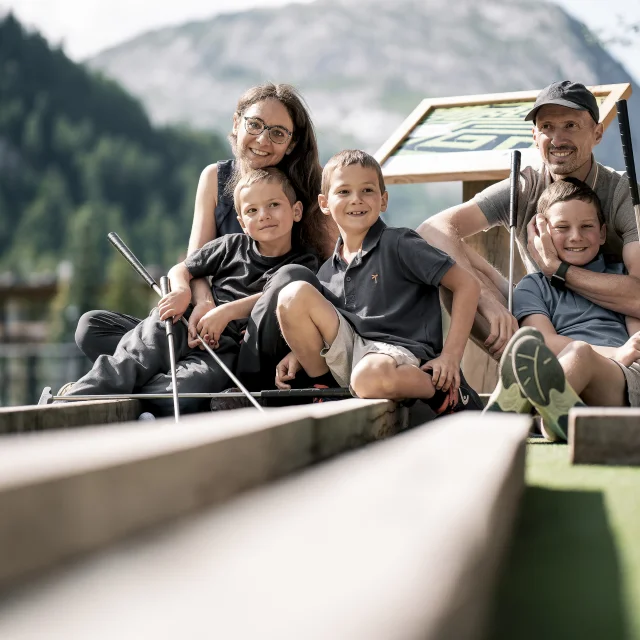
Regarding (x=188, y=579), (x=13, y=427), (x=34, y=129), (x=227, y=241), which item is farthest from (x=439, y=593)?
(x=34, y=129)

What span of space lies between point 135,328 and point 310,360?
0.90 meters

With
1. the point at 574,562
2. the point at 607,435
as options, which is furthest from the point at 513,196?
the point at 574,562

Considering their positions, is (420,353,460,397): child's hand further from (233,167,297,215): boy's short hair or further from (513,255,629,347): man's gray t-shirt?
(233,167,297,215): boy's short hair

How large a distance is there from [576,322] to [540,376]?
1.17 m

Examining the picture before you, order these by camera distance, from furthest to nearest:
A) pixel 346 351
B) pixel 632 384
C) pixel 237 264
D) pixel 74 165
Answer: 1. pixel 74 165
2. pixel 237 264
3. pixel 346 351
4. pixel 632 384

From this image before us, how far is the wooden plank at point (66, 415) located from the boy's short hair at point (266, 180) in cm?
108

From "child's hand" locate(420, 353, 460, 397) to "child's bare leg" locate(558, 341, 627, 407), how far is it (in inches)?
15.0

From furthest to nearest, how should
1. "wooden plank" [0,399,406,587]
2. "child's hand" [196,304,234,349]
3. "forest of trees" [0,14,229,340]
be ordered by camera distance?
→ "forest of trees" [0,14,229,340]
"child's hand" [196,304,234,349]
"wooden plank" [0,399,406,587]

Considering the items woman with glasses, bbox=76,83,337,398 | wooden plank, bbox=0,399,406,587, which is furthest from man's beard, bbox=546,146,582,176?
wooden plank, bbox=0,399,406,587

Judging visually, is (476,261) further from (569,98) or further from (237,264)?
(237,264)

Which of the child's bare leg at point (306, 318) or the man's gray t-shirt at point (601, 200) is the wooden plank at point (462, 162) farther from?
the child's bare leg at point (306, 318)

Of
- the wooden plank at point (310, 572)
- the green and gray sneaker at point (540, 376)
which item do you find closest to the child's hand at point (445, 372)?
the green and gray sneaker at point (540, 376)

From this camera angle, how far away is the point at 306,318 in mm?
3289

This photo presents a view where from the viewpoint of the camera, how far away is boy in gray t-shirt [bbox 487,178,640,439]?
9.87 ft
